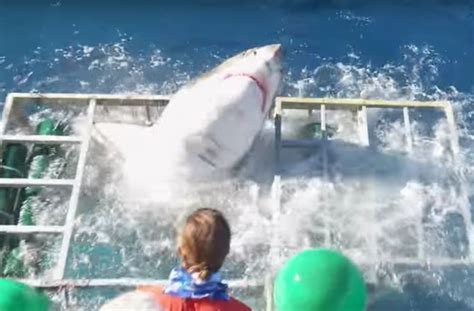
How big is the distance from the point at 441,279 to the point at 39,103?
268 cm

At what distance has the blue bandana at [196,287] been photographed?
3.28 m

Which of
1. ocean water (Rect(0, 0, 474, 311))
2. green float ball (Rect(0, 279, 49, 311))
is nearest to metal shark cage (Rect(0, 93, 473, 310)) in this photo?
ocean water (Rect(0, 0, 474, 311))

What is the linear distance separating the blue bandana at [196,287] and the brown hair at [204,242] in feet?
0.08

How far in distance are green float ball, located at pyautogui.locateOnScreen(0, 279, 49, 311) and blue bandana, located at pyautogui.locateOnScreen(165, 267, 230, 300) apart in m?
0.60

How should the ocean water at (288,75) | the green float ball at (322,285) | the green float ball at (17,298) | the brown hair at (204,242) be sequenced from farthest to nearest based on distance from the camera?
the ocean water at (288,75) → the green float ball at (322,285) → the green float ball at (17,298) → the brown hair at (204,242)

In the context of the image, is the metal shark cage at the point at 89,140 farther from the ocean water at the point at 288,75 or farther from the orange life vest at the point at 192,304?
the orange life vest at the point at 192,304

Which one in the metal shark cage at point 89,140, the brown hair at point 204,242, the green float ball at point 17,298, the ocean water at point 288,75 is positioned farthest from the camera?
the ocean water at point 288,75

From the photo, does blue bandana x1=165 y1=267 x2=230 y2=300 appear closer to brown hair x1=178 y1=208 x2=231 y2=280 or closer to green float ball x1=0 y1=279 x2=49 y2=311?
brown hair x1=178 y1=208 x2=231 y2=280

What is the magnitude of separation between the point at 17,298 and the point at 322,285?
1.17 m

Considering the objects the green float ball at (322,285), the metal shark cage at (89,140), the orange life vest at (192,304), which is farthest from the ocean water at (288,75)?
the orange life vest at (192,304)

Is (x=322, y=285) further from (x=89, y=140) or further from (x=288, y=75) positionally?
(x=288, y=75)

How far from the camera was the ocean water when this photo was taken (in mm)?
4855

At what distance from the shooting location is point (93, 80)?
6.87m

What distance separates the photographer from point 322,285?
355 centimetres
